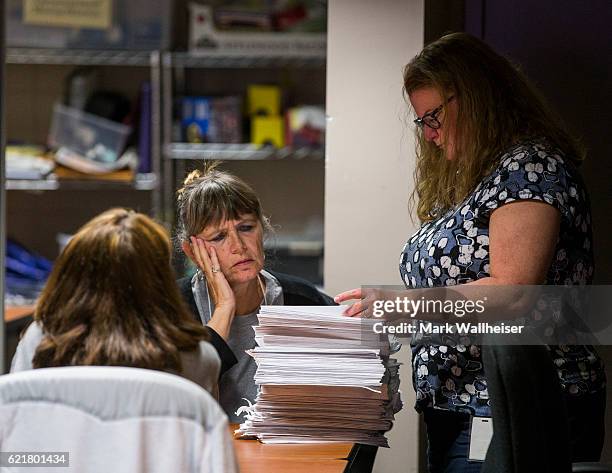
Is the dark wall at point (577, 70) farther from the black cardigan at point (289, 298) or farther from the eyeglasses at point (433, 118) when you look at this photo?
the black cardigan at point (289, 298)

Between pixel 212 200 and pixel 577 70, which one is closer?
pixel 212 200

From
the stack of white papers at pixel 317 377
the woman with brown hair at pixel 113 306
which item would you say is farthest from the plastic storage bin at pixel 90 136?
the woman with brown hair at pixel 113 306

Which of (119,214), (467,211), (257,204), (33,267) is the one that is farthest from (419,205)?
(33,267)

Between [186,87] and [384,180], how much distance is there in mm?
2025

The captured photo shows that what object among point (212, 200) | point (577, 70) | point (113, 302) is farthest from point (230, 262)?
point (577, 70)

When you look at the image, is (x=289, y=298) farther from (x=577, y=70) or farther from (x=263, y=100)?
(x=263, y=100)

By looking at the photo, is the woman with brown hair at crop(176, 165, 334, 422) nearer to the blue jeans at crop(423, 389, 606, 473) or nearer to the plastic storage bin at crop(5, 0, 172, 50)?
the blue jeans at crop(423, 389, 606, 473)

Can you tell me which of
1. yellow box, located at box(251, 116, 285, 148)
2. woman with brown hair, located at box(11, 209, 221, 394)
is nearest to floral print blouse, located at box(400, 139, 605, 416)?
woman with brown hair, located at box(11, 209, 221, 394)

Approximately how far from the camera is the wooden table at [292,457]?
156cm

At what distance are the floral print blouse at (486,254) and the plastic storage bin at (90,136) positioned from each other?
2106 mm

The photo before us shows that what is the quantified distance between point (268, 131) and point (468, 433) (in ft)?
7.27

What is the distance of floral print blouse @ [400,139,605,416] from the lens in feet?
5.24

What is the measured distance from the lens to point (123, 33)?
3.73 m

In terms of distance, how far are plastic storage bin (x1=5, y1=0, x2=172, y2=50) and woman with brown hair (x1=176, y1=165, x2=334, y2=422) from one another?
2.17 meters
